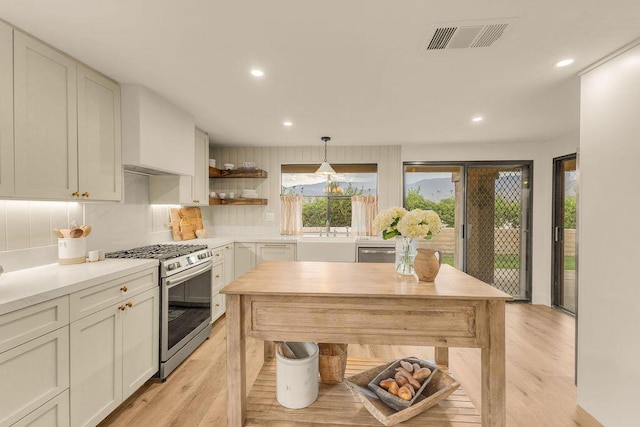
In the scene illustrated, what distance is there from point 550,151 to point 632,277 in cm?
320

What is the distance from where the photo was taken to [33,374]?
4.81 ft

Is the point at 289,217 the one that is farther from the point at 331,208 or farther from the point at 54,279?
the point at 54,279

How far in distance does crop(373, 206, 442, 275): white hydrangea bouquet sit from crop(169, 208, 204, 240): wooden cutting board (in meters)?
2.83

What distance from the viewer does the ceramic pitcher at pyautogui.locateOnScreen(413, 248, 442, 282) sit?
5.36 feet

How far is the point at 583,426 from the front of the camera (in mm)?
1952

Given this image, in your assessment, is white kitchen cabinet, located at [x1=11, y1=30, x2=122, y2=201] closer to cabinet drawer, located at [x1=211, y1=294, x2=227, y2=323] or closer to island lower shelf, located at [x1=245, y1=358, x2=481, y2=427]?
cabinet drawer, located at [x1=211, y1=294, x2=227, y2=323]

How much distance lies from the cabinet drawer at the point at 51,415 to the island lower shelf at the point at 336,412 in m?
0.99

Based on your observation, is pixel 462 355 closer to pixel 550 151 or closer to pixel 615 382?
pixel 615 382

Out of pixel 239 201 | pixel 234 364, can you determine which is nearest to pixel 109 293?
pixel 234 364

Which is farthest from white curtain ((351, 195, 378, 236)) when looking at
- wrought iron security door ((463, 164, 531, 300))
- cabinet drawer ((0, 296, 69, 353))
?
cabinet drawer ((0, 296, 69, 353))

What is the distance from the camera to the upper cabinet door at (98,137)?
213 cm

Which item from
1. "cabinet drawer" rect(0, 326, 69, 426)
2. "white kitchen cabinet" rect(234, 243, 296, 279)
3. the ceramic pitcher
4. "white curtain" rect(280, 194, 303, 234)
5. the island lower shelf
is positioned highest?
"white curtain" rect(280, 194, 303, 234)

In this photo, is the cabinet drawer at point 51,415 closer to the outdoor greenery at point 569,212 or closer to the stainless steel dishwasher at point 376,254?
→ the stainless steel dishwasher at point 376,254

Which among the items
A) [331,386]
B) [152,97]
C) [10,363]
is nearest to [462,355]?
[331,386]
